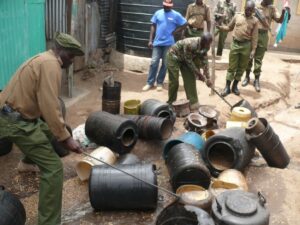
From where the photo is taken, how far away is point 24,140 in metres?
3.92

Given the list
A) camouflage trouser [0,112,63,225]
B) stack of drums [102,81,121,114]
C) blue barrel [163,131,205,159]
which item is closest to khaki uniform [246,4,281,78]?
stack of drums [102,81,121,114]

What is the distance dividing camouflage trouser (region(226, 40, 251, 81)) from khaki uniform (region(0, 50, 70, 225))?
5717 millimetres

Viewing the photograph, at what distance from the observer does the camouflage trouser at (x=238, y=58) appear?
28.6 feet

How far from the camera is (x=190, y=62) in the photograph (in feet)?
24.5

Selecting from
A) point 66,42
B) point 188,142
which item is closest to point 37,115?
point 66,42

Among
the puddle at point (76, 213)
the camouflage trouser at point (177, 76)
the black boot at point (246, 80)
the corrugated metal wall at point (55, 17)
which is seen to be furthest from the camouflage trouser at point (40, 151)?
the black boot at point (246, 80)

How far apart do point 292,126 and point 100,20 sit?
5.83 m

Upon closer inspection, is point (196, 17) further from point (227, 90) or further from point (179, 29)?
point (227, 90)

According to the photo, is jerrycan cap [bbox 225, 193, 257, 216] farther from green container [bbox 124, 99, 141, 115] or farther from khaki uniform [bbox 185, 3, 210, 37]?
khaki uniform [bbox 185, 3, 210, 37]

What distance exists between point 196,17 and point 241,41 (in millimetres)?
1645

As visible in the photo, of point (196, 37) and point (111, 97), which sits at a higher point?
point (196, 37)

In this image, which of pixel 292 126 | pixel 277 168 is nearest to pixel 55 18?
pixel 277 168

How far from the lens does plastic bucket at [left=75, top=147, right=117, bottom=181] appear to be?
5.14 meters

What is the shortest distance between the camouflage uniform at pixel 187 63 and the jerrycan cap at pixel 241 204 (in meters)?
3.84
